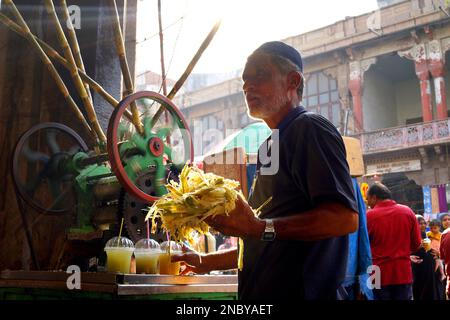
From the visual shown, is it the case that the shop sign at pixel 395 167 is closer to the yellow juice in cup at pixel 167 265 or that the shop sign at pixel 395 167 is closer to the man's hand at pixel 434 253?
the man's hand at pixel 434 253

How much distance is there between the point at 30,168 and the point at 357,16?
1853 cm

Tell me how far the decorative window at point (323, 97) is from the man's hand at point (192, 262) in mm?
18180

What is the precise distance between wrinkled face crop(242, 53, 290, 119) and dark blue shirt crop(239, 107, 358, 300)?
0.14m

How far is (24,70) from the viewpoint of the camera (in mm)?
4594

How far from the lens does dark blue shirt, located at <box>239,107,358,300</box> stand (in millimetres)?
1625

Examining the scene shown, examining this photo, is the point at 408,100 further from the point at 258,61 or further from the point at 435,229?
the point at 258,61

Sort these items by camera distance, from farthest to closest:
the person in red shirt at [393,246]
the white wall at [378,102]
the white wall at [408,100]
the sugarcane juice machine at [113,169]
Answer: the white wall at [408,100], the white wall at [378,102], the person in red shirt at [393,246], the sugarcane juice machine at [113,169]

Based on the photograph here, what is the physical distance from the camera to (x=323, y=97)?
68.2ft

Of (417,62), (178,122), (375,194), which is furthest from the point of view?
(417,62)

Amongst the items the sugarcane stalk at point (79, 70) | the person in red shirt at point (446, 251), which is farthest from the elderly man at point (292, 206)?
the person in red shirt at point (446, 251)

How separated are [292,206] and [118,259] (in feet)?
4.21

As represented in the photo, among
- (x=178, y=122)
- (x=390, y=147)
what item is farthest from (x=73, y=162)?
(x=390, y=147)

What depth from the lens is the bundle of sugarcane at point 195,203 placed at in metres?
1.66
